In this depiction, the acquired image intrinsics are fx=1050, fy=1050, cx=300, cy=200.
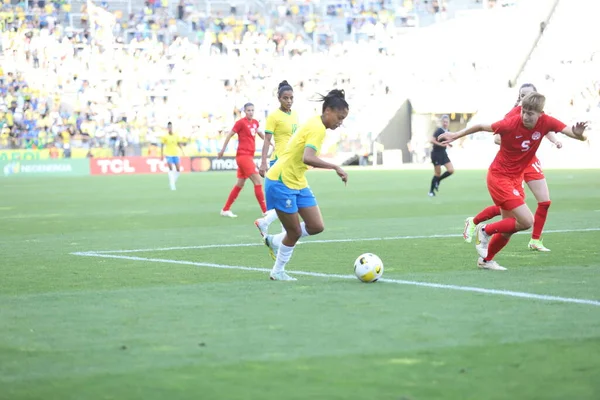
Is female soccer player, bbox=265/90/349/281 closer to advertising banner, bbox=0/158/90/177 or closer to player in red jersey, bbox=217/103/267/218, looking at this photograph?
player in red jersey, bbox=217/103/267/218

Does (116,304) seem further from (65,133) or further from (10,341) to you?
(65,133)

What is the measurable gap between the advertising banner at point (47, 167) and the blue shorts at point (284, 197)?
1632 inches

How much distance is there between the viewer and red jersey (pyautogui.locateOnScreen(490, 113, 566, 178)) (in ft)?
36.7

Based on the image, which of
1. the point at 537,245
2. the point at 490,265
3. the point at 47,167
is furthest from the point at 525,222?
the point at 47,167

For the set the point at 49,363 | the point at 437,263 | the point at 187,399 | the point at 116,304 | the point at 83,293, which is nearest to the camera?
the point at 187,399

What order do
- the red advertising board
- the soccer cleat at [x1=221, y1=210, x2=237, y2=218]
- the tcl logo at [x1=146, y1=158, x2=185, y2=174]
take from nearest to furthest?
the soccer cleat at [x1=221, y1=210, x2=237, y2=218] → the red advertising board → the tcl logo at [x1=146, y1=158, x2=185, y2=174]

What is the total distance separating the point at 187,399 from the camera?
547cm

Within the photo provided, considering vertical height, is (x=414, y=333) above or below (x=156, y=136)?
above

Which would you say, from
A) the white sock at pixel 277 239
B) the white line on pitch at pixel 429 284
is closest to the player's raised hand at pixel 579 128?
the white line on pitch at pixel 429 284

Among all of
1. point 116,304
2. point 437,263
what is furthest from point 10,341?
point 437,263

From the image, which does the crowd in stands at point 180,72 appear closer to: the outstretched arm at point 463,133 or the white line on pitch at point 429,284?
the white line on pitch at point 429,284

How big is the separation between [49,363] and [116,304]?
2534mm

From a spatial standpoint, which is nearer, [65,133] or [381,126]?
[65,133]

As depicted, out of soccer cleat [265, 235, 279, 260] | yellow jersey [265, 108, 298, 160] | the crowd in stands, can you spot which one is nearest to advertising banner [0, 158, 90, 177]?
the crowd in stands
